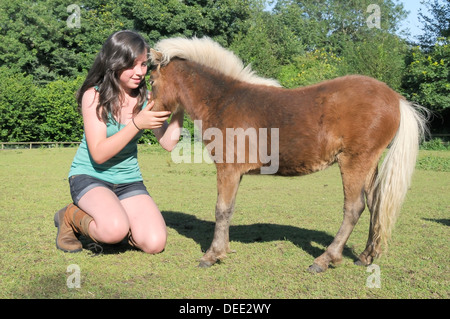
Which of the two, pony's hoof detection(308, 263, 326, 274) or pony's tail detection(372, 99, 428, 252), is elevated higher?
pony's tail detection(372, 99, 428, 252)

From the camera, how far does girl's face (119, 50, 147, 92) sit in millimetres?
4418

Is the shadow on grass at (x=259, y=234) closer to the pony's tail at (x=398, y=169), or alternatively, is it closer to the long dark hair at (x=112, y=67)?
the pony's tail at (x=398, y=169)

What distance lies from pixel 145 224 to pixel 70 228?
2.82 feet

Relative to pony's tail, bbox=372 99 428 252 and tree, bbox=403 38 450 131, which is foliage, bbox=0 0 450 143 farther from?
pony's tail, bbox=372 99 428 252

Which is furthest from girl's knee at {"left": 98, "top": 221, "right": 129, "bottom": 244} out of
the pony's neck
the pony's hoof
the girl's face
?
the pony's hoof

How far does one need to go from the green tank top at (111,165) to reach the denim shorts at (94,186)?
0.05 metres

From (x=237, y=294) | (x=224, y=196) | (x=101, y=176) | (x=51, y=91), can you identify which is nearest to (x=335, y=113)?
(x=224, y=196)

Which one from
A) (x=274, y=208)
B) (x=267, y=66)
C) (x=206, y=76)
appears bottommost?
(x=274, y=208)

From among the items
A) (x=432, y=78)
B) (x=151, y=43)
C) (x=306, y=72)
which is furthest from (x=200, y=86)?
(x=151, y=43)

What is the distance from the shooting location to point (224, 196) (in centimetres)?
424

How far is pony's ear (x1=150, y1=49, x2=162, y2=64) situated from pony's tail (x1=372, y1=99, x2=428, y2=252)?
247 cm
